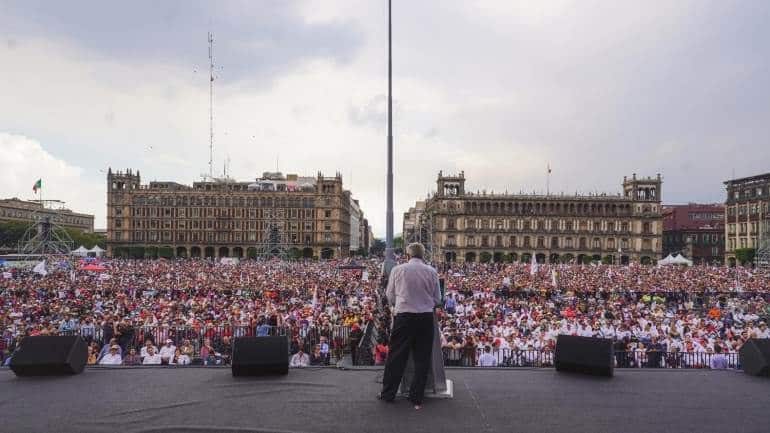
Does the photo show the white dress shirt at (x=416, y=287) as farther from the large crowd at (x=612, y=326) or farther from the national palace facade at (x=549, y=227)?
the national palace facade at (x=549, y=227)

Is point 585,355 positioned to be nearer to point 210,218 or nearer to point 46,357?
point 46,357

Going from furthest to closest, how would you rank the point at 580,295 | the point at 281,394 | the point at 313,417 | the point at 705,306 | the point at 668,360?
1. the point at 580,295
2. the point at 705,306
3. the point at 668,360
4. the point at 281,394
5. the point at 313,417

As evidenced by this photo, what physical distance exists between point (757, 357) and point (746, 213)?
94446mm

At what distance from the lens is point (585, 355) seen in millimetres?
7629

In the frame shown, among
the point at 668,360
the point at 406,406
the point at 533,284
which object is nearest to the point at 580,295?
the point at 533,284

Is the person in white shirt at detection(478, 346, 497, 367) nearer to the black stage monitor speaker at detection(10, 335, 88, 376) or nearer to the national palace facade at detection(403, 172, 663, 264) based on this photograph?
the black stage monitor speaker at detection(10, 335, 88, 376)

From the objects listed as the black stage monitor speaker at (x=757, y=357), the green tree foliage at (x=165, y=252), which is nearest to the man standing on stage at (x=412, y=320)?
the black stage monitor speaker at (x=757, y=357)

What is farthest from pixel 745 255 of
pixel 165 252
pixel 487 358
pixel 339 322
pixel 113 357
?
pixel 165 252

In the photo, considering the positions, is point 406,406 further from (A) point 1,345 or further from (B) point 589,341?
(A) point 1,345

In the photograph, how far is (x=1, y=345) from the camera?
14266mm

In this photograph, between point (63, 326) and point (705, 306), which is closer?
point (63, 326)

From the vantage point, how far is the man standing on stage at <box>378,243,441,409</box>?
6.14m

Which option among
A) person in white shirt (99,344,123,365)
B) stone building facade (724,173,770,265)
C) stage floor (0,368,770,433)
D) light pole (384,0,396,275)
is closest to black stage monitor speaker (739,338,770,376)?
stage floor (0,368,770,433)

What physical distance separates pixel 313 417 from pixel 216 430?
0.91 metres
